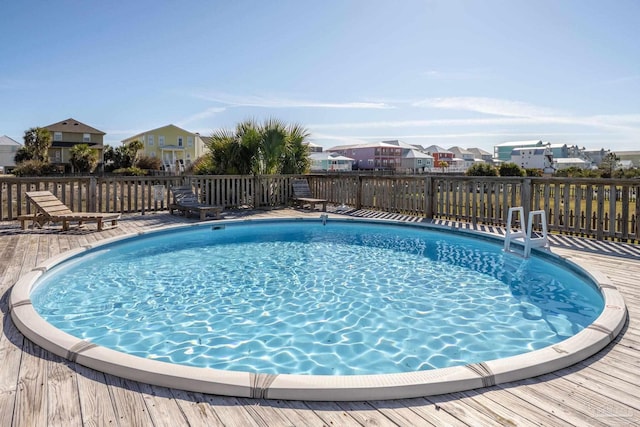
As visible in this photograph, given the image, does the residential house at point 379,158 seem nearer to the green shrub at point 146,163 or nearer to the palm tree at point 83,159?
the green shrub at point 146,163

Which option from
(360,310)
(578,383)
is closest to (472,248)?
(360,310)

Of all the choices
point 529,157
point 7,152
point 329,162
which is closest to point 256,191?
point 329,162

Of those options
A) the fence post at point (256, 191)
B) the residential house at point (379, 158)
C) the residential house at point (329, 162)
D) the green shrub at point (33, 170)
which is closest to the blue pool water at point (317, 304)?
the fence post at point (256, 191)

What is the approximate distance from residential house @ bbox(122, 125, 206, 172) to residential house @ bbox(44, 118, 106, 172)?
10.3ft

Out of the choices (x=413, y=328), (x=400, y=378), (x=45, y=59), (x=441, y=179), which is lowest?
(x=413, y=328)

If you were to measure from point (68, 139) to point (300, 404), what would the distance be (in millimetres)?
52941

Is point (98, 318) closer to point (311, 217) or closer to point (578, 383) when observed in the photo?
point (578, 383)

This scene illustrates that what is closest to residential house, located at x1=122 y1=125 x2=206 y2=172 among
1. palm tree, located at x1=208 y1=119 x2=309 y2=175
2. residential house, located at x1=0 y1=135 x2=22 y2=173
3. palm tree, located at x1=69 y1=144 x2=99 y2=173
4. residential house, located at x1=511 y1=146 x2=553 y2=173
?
palm tree, located at x1=69 y1=144 x2=99 y2=173

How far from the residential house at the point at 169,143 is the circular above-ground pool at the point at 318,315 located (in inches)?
1659

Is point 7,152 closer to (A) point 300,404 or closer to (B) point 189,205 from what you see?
(B) point 189,205

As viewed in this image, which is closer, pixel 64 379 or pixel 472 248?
pixel 64 379

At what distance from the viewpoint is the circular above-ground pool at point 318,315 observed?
7.40 feet

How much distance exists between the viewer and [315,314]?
13.3 ft

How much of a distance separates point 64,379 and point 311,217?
730 centimetres
